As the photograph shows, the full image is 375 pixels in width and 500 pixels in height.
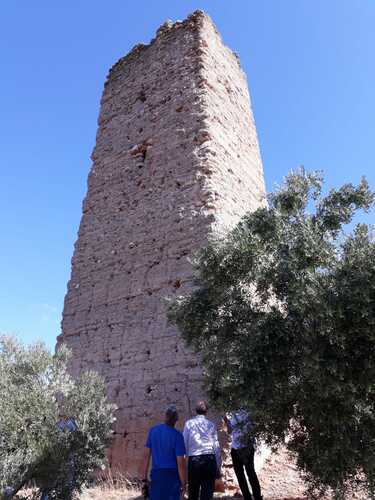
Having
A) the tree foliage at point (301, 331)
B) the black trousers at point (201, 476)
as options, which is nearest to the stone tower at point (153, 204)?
the tree foliage at point (301, 331)

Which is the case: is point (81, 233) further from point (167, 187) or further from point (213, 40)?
point (213, 40)

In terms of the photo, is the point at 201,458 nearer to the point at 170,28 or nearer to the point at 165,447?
the point at 165,447

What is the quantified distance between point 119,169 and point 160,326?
3.77 metres

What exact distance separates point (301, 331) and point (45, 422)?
11.0ft

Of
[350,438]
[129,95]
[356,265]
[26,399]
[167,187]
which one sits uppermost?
[129,95]

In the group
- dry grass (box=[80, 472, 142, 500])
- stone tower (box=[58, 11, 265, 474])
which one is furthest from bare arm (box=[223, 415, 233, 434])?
dry grass (box=[80, 472, 142, 500])

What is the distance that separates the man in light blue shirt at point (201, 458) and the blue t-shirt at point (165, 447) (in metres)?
0.21

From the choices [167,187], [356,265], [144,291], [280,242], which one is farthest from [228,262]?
[167,187]

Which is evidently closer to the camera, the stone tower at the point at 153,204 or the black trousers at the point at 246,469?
the black trousers at the point at 246,469

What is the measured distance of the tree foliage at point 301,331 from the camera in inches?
161

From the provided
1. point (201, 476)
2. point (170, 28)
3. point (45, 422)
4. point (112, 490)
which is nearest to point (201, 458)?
point (201, 476)

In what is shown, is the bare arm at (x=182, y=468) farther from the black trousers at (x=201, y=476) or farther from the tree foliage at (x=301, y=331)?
the tree foliage at (x=301, y=331)

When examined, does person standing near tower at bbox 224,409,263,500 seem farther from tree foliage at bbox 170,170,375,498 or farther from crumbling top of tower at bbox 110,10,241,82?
crumbling top of tower at bbox 110,10,241,82

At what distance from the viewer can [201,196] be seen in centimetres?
750
